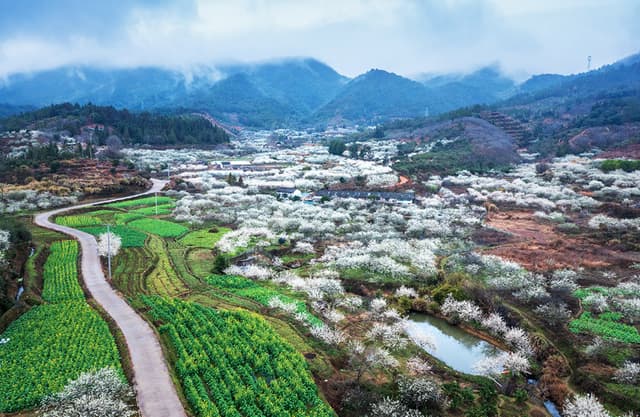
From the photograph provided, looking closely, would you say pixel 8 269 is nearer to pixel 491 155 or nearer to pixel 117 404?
pixel 117 404

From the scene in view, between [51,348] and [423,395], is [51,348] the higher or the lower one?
the higher one

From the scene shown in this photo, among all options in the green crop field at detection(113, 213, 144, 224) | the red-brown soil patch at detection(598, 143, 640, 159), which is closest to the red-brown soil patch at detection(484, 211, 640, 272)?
the green crop field at detection(113, 213, 144, 224)

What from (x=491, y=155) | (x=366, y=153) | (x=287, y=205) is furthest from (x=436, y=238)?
(x=366, y=153)

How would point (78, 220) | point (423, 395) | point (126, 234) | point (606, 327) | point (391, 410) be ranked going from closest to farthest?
1. point (391, 410)
2. point (423, 395)
3. point (606, 327)
4. point (126, 234)
5. point (78, 220)

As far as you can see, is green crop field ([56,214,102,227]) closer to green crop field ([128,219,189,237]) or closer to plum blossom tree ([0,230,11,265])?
green crop field ([128,219,189,237])

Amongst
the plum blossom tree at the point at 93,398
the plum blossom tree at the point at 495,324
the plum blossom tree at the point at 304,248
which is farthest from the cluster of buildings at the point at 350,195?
the plum blossom tree at the point at 93,398

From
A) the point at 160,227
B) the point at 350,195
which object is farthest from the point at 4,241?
the point at 350,195

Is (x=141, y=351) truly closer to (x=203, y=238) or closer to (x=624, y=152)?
(x=203, y=238)

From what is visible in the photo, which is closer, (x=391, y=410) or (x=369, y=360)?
(x=391, y=410)
